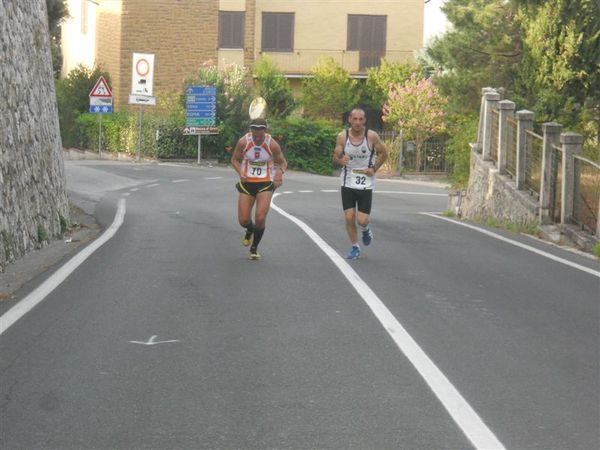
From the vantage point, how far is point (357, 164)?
13.7m

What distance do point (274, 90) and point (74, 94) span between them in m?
9.99

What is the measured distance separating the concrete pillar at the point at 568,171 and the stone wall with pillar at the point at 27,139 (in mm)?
7573

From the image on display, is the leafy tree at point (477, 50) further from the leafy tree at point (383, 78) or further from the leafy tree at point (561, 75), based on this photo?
the leafy tree at point (383, 78)

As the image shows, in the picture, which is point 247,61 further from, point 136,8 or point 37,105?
point 37,105

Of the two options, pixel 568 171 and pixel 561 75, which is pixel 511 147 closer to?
pixel 568 171

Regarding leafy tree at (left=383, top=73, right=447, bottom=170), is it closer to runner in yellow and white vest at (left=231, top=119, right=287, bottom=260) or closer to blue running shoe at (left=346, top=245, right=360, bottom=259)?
runner in yellow and white vest at (left=231, top=119, right=287, bottom=260)

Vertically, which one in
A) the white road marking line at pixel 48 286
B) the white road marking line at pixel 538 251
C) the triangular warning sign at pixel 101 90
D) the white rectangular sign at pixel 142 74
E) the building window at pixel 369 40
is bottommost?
the white road marking line at pixel 48 286

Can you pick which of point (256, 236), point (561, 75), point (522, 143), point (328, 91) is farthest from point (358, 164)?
point (328, 91)

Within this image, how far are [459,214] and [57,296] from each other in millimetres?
16981

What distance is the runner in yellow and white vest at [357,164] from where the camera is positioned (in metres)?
13.5

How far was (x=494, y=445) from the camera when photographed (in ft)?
19.0

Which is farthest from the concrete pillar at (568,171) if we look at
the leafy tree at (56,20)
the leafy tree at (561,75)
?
the leafy tree at (56,20)

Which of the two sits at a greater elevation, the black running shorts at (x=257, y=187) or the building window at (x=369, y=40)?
the building window at (x=369, y=40)

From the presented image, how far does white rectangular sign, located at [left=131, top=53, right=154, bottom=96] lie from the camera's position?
1741 inches
